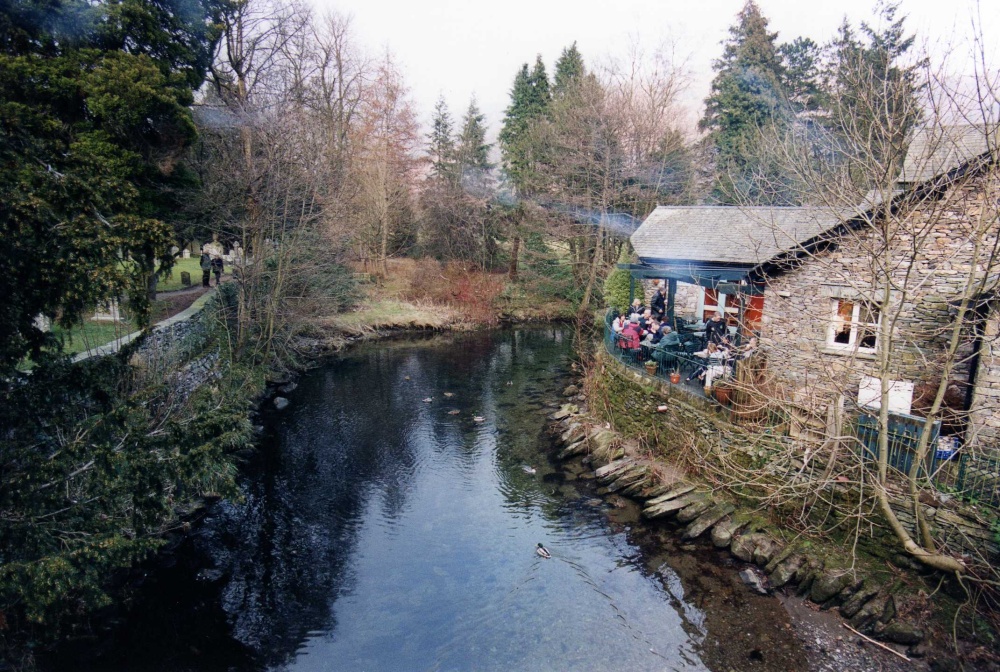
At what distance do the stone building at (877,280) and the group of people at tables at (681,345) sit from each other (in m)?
0.74

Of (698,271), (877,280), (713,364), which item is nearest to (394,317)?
(698,271)

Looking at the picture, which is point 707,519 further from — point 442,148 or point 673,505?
point 442,148

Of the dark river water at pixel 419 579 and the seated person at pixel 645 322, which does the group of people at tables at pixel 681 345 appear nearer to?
the seated person at pixel 645 322

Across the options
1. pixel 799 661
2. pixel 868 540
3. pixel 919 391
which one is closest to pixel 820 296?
pixel 919 391

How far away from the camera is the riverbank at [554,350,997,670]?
25.4 feet

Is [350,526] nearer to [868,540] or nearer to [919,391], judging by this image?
[868,540]

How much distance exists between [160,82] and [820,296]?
16.3 metres

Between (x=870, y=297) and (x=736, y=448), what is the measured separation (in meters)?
3.62

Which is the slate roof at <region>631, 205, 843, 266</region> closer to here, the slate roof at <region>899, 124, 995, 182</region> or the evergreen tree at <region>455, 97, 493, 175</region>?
the slate roof at <region>899, 124, 995, 182</region>

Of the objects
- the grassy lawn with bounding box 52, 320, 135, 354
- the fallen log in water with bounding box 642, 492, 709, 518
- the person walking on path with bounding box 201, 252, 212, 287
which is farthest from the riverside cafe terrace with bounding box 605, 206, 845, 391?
the person walking on path with bounding box 201, 252, 212, 287

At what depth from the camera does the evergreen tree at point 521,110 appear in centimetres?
3522

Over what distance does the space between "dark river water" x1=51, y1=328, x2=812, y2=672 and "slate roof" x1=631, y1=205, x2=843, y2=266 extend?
22.4 feet

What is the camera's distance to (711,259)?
→ 609 inches

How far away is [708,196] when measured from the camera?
2884cm
